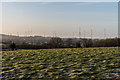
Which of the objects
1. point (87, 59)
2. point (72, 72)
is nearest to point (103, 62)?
point (87, 59)

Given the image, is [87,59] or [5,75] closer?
[5,75]

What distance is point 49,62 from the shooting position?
11133mm

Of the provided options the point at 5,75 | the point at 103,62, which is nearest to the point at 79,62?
the point at 103,62

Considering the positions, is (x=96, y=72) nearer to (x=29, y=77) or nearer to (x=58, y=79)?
(x=58, y=79)

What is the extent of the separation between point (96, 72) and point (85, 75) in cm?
76

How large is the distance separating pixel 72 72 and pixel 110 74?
2.10 m

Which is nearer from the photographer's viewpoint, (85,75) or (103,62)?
(85,75)

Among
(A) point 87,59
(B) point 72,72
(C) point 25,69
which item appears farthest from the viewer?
(A) point 87,59

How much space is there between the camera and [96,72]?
8.86 metres

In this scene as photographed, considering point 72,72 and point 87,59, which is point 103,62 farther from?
point 72,72

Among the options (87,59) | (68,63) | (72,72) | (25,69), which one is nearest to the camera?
(72,72)

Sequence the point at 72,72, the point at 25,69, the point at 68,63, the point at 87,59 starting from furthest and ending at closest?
the point at 87,59, the point at 68,63, the point at 25,69, the point at 72,72

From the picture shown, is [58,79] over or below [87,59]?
below

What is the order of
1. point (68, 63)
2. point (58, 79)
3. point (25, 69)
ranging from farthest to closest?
point (68, 63) < point (25, 69) < point (58, 79)
